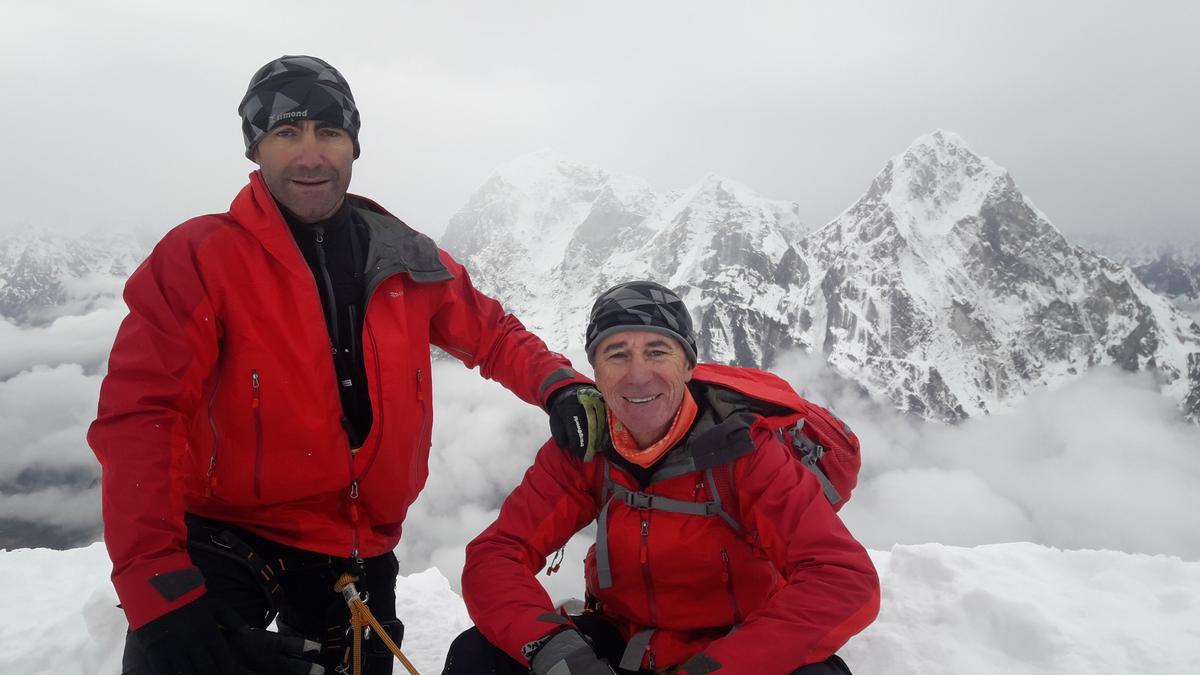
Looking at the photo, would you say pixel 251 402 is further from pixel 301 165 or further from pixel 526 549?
pixel 526 549

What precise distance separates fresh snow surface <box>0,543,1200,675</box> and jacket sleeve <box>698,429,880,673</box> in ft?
7.98

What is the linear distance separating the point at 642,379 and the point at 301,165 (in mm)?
2625

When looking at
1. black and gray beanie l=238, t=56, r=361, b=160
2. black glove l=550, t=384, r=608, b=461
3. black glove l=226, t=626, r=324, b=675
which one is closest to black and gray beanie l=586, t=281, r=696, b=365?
black glove l=550, t=384, r=608, b=461

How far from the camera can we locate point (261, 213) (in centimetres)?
393

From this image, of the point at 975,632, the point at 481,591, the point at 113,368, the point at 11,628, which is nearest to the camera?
the point at 113,368

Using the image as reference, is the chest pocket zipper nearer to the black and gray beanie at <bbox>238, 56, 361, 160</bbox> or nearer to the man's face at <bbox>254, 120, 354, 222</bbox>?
the man's face at <bbox>254, 120, 354, 222</bbox>

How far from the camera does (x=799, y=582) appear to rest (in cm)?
340

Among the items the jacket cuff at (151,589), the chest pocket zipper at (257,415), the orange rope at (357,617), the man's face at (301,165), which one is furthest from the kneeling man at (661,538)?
the man's face at (301,165)

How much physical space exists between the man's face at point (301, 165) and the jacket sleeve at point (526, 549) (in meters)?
2.29

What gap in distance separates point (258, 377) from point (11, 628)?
18.7 feet

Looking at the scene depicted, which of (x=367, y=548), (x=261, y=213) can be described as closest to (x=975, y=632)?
(x=367, y=548)

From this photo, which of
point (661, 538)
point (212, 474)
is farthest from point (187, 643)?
point (661, 538)

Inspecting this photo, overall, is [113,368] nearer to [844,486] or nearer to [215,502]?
[215,502]

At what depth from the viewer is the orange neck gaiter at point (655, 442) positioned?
3984 millimetres
